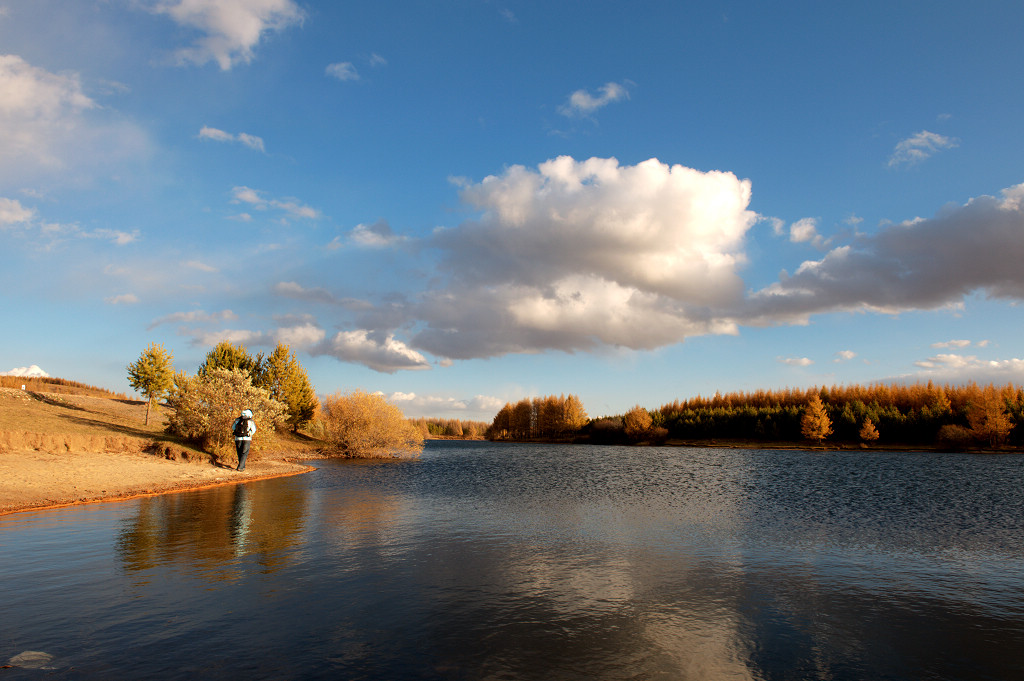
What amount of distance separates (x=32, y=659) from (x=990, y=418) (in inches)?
5977

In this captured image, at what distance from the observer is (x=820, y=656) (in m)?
11.2

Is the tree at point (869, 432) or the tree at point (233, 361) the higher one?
the tree at point (233, 361)

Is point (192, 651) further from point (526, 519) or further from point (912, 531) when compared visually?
point (912, 531)

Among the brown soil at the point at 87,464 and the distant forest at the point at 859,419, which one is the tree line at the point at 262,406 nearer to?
the brown soil at the point at 87,464

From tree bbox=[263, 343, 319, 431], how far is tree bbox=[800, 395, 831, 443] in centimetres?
12618

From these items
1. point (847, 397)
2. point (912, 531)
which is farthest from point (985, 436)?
point (912, 531)

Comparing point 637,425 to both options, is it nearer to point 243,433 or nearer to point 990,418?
point 990,418

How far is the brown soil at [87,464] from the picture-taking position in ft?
96.6

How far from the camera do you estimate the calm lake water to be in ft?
34.9

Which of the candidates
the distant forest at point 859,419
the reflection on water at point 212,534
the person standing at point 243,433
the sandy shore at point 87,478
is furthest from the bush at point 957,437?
the sandy shore at point 87,478

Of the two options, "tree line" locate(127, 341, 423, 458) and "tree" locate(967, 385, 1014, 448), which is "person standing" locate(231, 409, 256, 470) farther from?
"tree" locate(967, 385, 1014, 448)

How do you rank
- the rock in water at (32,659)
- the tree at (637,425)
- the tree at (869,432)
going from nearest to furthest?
the rock in water at (32,659)
the tree at (869,432)
the tree at (637,425)

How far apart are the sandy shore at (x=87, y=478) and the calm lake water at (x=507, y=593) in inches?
106

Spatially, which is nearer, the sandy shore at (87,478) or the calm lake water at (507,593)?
the calm lake water at (507,593)
